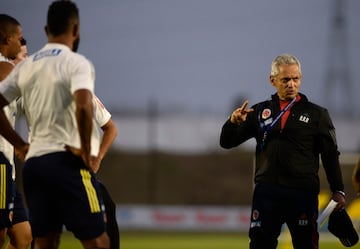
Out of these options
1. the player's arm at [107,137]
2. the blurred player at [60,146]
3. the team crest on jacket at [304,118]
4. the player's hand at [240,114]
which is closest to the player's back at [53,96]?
the blurred player at [60,146]

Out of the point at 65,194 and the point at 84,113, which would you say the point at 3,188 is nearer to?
the point at 65,194

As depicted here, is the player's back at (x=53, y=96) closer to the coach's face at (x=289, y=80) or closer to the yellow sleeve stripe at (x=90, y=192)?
the yellow sleeve stripe at (x=90, y=192)

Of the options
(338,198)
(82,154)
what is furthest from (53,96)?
(338,198)

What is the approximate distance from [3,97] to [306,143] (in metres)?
2.84

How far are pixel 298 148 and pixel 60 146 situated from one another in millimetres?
2519

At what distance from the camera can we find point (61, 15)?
664 centimetres

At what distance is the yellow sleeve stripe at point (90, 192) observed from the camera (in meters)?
6.60

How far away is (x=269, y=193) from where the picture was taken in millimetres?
8250

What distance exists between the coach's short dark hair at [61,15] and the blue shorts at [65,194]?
937 millimetres

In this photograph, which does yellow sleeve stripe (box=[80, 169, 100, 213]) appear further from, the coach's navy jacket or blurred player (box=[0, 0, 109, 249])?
the coach's navy jacket

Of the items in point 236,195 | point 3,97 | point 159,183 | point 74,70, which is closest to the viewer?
point 74,70

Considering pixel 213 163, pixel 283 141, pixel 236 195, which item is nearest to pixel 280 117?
pixel 283 141

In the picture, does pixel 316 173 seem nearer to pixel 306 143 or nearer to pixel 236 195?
pixel 306 143

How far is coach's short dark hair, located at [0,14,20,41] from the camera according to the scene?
8297mm
